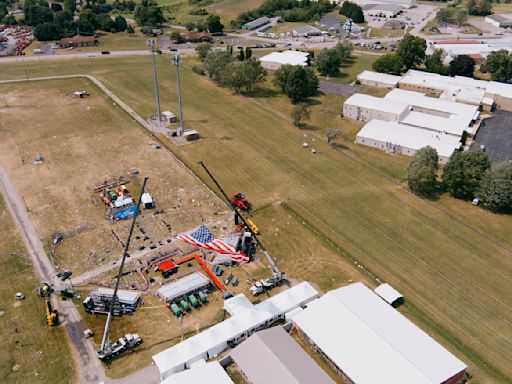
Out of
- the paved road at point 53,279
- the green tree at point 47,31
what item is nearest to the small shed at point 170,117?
the paved road at point 53,279

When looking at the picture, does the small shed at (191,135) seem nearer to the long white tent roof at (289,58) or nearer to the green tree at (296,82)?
the green tree at (296,82)

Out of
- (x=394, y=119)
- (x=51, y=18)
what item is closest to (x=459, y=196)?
(x=394, y=119)

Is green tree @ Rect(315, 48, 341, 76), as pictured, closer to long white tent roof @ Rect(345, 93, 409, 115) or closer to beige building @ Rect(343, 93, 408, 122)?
long white tent roof @ Rect(345, 93, 409, 115)

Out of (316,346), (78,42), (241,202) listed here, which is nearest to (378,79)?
(241,202)

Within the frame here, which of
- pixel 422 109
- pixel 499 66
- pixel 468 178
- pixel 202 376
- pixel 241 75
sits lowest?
pixel 202 376

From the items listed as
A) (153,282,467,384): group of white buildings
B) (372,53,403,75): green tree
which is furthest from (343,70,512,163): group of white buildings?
(153,282,467,384): group of white buildings

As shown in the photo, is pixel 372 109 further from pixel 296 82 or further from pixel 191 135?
pixel 191 135

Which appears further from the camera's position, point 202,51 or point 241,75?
point 202,51
